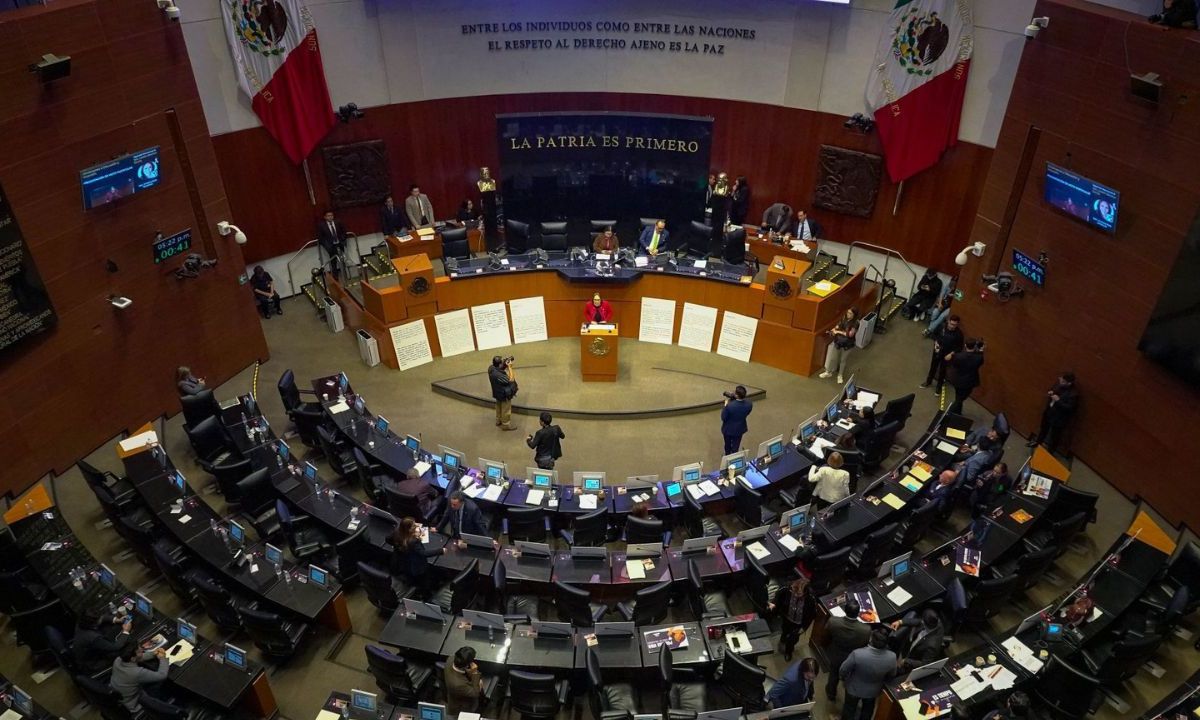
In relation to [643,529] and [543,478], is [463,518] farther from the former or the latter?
[643,529]

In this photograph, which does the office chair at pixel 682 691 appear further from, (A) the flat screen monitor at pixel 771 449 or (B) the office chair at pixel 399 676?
(A) the flat screen monitor at pixel 771 449

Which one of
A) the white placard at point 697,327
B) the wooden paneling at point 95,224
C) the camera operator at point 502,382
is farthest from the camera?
the white placard at point 697,327

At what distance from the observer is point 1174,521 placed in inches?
426

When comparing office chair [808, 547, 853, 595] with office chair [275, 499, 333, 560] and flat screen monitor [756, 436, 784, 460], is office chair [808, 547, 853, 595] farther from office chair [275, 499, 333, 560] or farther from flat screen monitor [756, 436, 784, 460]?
office chair [275, 499, 333, 560]

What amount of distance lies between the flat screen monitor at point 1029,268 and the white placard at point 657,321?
592 centimetres

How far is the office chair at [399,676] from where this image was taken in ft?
27.6

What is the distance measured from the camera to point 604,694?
8.77 m

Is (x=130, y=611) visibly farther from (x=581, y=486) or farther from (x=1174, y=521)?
(x=1174, y=521)

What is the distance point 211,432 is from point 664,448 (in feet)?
22.8

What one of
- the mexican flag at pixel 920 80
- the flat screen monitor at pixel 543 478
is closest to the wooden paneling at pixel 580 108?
the mexican flag at pixel 920 80

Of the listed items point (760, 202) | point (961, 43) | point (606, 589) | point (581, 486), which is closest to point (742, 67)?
point (760, 202)

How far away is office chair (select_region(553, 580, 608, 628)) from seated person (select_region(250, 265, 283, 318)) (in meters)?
10.0

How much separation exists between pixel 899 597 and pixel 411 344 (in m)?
9.46

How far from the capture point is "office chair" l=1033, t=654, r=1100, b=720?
26.7 feet
